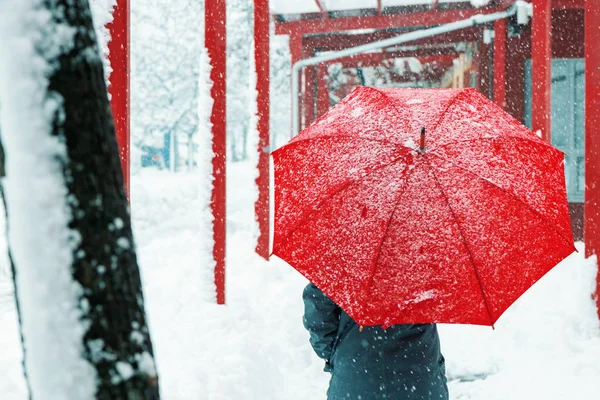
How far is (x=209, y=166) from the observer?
5066 millimetres

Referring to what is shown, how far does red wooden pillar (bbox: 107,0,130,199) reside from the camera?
3555 millimetres

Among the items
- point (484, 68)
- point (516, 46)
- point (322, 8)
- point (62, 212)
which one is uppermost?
point (322, 8)

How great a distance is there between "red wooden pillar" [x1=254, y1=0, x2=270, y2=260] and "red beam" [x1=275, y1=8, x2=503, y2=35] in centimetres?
457

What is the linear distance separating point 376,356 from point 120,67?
224 centimetres

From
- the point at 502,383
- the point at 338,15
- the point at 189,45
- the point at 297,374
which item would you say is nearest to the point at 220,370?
the point at 297,374

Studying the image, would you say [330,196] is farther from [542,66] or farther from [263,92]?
[542,66]

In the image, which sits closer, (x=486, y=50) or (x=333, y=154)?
(x=333, y=154)

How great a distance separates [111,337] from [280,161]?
1334mm

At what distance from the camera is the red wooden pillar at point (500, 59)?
9.75 metres

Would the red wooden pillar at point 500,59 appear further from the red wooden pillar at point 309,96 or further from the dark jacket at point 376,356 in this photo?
the dark jacket at point 376,356

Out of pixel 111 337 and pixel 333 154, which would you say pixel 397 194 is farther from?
pixel 111 337

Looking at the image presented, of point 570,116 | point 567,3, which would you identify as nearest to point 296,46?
point 567,3

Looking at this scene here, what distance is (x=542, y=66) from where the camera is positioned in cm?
705

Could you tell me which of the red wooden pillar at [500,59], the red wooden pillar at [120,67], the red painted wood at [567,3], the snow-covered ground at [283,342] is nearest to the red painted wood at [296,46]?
the red wooden pillar at [500,59]
